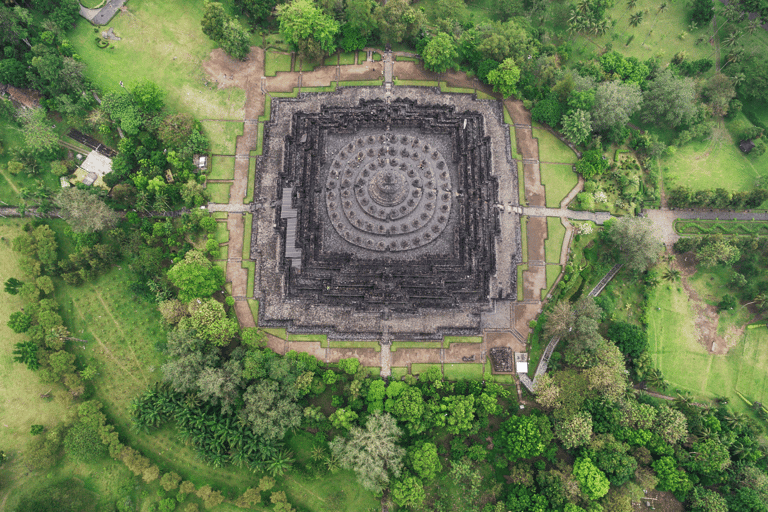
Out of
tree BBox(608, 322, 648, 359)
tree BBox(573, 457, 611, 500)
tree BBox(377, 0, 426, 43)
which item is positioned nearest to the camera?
tree BBox(573, 457, 611, 500)

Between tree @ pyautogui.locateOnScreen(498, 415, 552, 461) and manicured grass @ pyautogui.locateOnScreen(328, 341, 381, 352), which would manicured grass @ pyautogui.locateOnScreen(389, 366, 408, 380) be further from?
tree @ pyautogui.locateOnScreen(498, 415, 552, 461)

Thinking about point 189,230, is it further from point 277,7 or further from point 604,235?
point 604,235

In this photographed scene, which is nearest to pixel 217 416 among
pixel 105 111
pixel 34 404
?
pixel 34 404

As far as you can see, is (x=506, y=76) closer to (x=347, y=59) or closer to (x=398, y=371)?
(x=347, y=59)

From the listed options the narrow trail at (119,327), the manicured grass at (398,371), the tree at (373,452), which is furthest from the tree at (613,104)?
the narrow trail at (119,327)

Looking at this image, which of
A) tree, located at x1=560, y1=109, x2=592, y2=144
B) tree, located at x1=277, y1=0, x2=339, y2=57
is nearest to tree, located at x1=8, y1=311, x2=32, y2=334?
tree, located at x1=277, y1=0, x2=339, y2=57

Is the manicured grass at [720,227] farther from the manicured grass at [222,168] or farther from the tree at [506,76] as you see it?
the manicured grass at [222,168]
